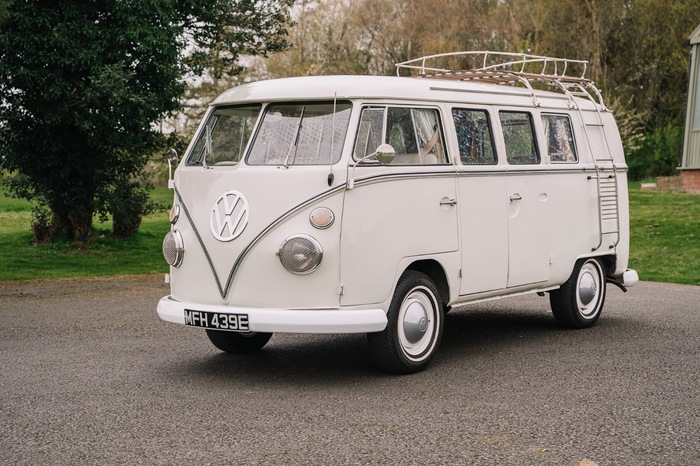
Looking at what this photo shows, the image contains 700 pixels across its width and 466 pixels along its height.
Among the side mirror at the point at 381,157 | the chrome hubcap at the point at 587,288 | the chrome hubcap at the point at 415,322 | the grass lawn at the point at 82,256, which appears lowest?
the grass lawn at the point at 82,256

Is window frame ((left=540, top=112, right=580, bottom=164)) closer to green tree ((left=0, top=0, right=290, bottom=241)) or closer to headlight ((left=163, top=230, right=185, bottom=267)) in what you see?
headlight ((left=163, top=230, right=185, bottom=267))

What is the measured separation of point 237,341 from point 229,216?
1.55 metres

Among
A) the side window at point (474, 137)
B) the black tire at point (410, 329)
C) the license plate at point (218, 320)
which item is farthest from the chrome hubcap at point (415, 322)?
the side window at point (474, 137)

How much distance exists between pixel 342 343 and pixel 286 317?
2.30 meters

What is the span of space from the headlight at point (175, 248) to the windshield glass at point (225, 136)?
64cm

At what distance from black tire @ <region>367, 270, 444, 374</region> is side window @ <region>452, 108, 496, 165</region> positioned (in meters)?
1.24

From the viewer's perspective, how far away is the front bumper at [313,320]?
7.01 m

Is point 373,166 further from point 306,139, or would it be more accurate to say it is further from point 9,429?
point 9,429

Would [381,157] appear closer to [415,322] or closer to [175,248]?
[415,322]

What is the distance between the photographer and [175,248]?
776 cm

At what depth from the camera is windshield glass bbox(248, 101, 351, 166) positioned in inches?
293

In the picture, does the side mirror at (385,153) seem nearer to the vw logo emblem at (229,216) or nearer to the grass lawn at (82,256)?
the vw logo emblem at (229,216)

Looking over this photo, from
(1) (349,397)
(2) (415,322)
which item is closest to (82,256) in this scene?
(2) (415,322)

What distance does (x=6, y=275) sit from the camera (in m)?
16.0
